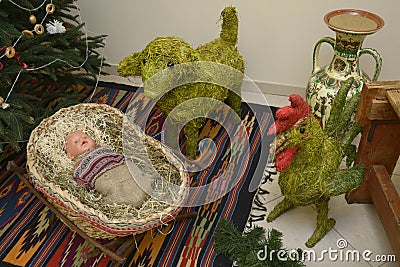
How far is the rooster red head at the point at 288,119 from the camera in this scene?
1376mm

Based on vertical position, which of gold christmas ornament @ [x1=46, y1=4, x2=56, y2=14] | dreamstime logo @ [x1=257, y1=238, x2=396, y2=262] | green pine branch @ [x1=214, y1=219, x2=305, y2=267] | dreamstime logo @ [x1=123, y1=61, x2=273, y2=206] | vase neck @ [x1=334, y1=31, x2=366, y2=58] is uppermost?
gold christmas ornament @ [x1=46, y1=4, x2=56, y2=14]

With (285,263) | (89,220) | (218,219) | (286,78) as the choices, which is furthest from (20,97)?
(286,78)

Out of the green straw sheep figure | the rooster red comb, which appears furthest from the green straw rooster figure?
the green straw sheep figure

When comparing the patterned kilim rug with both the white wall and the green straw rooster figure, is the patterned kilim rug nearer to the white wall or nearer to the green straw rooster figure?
the green straw rooster figure

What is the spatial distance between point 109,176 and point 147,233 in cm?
28

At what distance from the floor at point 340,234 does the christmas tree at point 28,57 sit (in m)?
1.05

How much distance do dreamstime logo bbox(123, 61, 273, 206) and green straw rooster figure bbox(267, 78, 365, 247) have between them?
359mm

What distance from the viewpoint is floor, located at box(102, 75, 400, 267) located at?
1.54 m

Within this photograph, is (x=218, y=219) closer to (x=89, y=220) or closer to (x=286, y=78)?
(x=89, y=220)

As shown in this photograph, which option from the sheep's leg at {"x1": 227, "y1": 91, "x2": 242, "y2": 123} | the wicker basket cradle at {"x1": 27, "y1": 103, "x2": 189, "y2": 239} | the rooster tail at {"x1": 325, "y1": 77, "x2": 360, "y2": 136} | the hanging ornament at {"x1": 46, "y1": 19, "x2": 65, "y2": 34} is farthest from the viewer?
the sheep's leg at {"x1": 227, "y1": 91, "x2": 242, "y2": 123}

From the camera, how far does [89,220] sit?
136 cm

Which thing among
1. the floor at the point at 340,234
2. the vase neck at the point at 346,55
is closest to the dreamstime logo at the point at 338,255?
the floor at the point at 340,234

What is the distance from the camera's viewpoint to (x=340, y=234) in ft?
5.34

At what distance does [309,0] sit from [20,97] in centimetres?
143
